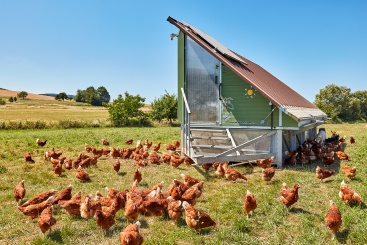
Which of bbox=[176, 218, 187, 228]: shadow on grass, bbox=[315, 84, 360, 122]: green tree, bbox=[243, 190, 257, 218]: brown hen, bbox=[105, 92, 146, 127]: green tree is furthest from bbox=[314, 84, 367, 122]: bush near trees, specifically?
bbox=[176, 218, 187, 228]: shadow on grass

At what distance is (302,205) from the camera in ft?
20.3

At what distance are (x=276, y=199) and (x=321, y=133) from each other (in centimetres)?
1402

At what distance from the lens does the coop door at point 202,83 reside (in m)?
11.4

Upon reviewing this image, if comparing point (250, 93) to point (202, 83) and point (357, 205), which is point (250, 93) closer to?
point (202, 83)

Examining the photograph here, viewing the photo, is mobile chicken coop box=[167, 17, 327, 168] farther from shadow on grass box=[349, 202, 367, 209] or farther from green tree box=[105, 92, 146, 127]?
green tree box=[105, 92, 146, 127]

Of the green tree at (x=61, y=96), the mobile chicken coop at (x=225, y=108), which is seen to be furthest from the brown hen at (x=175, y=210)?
the green tree at (x=61, y=96)

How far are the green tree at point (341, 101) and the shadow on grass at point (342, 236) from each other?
60.6 m

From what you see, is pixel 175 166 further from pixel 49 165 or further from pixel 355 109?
pixel 355 109

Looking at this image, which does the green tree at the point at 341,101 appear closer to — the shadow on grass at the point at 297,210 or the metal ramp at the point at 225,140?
the metal ramp at the point at 225,140

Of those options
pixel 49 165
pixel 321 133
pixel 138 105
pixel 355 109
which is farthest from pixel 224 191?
pixel 355 109

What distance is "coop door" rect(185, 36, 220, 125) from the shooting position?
1145 centimetres

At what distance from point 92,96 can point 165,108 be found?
64.7m

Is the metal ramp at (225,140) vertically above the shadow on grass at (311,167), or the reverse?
the metal ramp at (225,140)

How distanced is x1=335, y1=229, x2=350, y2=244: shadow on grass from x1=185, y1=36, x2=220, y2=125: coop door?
7.23m
